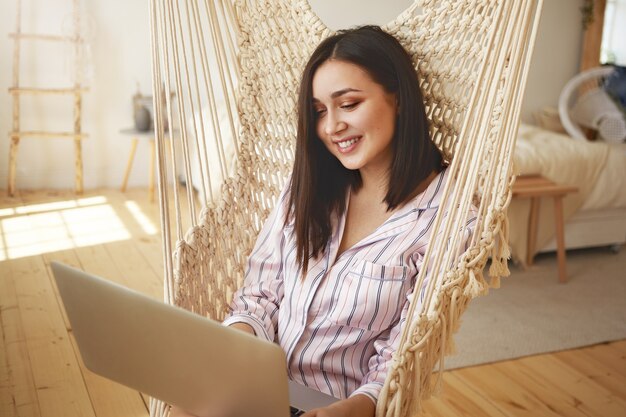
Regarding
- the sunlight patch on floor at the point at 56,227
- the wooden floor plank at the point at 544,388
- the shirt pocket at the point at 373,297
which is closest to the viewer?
the shirt pocket at the point at 373,297

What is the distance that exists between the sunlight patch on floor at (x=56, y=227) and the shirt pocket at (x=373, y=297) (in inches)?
92.6

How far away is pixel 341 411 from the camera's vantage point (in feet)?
3.44

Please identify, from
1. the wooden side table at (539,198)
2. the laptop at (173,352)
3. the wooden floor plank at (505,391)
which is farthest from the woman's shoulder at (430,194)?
the wooden side table at (539,198)

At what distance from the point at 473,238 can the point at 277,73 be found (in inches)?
26.5

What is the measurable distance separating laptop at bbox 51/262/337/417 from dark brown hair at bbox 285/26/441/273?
426 mm

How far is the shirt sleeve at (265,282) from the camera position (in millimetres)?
1361

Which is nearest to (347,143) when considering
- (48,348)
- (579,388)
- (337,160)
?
(337,160)

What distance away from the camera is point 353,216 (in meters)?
1.36

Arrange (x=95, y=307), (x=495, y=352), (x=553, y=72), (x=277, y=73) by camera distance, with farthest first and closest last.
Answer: (x=553, y=72) < (x=495, y=352) < (x=277, y=73) < (x=95, y=307)

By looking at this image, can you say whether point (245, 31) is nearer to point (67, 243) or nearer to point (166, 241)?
point (166, 241)

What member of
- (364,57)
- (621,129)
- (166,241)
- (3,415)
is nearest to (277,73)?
(364,57)

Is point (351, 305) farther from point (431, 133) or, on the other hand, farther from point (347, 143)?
point (431, 133)

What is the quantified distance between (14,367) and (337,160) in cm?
140

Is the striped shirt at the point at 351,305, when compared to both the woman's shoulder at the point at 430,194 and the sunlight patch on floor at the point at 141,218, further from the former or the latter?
the sunlight patch on floor at the point at 141,218
